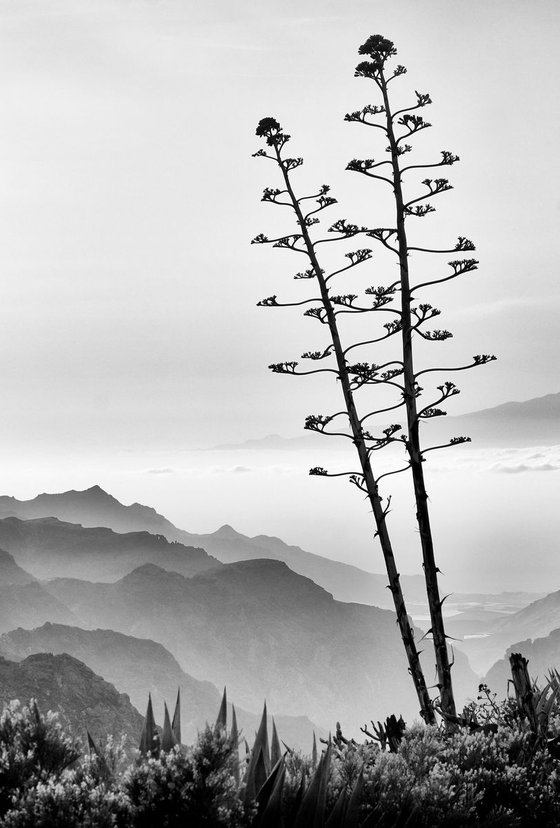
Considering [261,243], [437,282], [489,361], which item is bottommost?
[489,361]

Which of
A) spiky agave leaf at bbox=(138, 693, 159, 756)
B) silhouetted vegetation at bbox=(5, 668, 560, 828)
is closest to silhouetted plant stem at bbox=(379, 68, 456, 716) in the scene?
silhouetted vegetation at bbox=(5, 668, 560, 828)

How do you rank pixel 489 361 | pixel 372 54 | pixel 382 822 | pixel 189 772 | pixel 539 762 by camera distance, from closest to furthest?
1. pixel 189 772
2. pixel 382 822
3. pixel 539 762
4. pixel 489 361
5. pixel 372 54

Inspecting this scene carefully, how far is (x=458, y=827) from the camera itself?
5578mm

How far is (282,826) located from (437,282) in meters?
7.52

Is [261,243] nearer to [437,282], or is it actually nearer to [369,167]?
[369,167]

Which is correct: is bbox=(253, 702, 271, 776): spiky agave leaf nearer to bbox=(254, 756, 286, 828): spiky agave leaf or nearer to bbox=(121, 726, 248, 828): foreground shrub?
bbox=(254, 756, 286, 828): spiky agave leaf

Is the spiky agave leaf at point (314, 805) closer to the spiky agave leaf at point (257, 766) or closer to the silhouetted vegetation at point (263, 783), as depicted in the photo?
the silhouetted vegetation at point (263, 783)

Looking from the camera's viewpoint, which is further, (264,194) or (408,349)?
(264,194)

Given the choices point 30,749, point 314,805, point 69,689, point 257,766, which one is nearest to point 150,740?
point 257,766

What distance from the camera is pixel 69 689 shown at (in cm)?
17275

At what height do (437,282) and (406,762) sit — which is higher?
(437,282)

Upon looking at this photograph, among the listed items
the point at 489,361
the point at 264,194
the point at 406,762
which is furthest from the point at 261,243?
the point at 406,762

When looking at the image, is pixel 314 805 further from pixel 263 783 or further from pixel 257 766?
pixel 257 766

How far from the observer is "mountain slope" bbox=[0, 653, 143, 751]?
161250mm
